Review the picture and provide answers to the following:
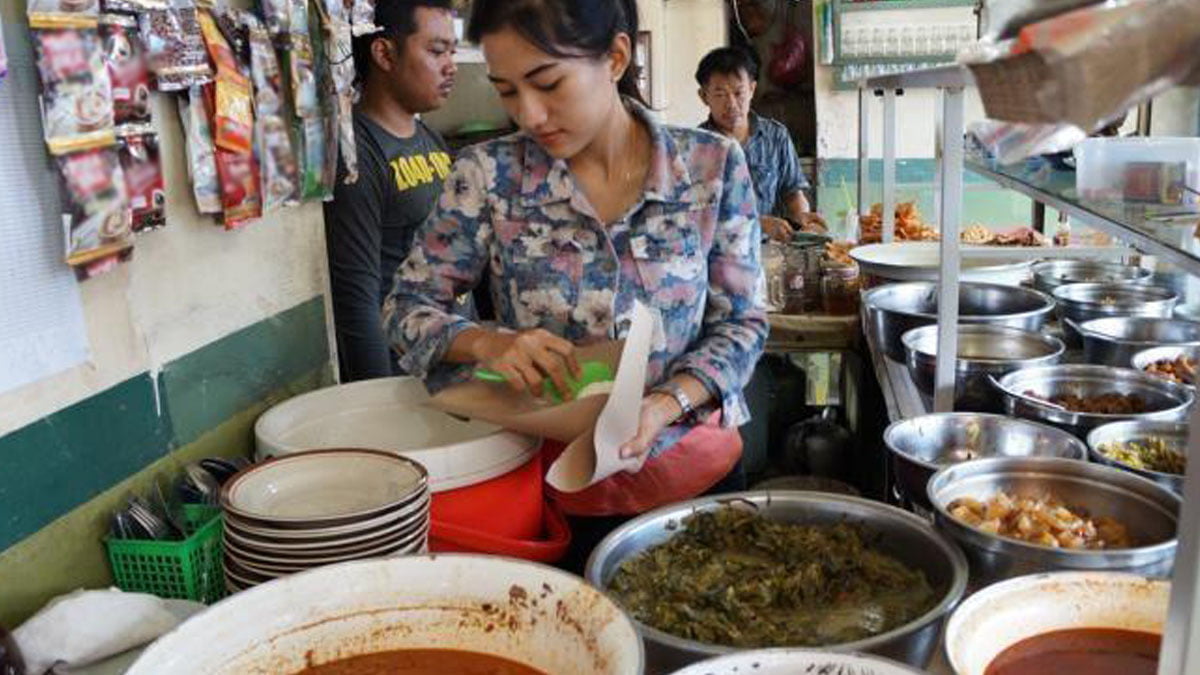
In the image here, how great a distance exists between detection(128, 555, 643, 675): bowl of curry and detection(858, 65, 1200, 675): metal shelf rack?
1.82 feet

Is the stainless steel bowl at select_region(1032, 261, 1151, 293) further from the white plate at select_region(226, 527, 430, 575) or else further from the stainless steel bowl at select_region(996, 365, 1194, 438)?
the white plate at select_region(226, 527, 430, 575)

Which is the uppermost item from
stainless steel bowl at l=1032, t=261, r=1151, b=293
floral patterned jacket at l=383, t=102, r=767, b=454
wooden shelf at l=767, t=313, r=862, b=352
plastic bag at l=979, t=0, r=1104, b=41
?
plastic bag at l=979, t=0, r=1104, b=41

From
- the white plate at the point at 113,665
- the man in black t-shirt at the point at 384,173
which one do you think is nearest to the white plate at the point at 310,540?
the white plate at the point at 113,665

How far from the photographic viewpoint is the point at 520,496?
1.78 metres

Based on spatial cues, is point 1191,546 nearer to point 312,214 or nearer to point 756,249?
point 756,249

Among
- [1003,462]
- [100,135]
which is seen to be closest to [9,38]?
[100,135]

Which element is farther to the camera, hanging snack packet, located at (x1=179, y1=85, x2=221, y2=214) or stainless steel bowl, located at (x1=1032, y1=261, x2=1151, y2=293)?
stainless steel bowl, located at (x1=1032, y1=261, x2=1151, y2=293)

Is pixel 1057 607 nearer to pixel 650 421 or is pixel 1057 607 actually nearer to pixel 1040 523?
pixel 1040 523

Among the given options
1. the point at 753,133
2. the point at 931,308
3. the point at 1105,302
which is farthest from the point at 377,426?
the point at 753,133

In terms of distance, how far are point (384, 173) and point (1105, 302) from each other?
6.83 ft

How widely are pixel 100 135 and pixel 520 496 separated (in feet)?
2.99

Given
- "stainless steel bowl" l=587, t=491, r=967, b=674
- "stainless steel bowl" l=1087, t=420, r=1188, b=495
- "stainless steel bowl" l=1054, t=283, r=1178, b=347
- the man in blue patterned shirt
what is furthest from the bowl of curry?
the man in blue patterned shirt

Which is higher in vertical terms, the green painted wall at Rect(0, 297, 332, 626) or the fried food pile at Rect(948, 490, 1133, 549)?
the green painted wall at Rect(0, 297, 332, 626)

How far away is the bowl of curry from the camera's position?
3.69 ft
